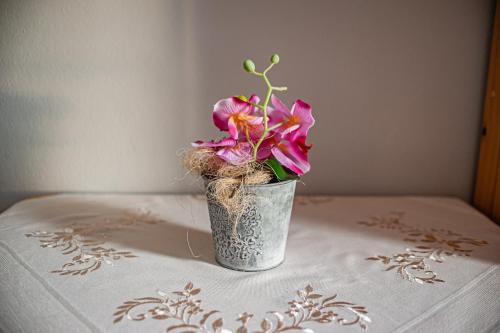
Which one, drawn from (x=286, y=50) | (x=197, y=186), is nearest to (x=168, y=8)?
(x=286, y=50)

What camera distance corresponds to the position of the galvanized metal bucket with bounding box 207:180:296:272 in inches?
23.3

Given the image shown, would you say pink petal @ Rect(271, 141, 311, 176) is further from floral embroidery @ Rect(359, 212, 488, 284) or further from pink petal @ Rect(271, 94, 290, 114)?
floral embroidery @ Rect(359, 212, 488, 284)

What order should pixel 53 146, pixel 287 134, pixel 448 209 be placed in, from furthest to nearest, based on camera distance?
pixel 53 146 < pixel 448 209 < pixel 287 134

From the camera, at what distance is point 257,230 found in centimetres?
61

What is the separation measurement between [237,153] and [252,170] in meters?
0.03

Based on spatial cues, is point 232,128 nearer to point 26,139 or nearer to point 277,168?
point 277,168

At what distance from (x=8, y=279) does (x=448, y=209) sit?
89 centimetres

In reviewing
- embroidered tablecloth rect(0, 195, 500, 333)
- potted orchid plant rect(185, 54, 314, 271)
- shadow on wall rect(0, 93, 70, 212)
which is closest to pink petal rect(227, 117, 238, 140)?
potted orchid plant rect(185, 54, 314, 271)

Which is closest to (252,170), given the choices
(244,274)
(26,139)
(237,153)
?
(237,153)

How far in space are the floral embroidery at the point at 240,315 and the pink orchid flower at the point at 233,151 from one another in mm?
202

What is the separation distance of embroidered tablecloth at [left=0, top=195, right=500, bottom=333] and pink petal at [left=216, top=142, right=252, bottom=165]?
0.60 feet

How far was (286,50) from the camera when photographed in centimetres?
96

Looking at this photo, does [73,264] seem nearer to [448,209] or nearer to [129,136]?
[129,136]

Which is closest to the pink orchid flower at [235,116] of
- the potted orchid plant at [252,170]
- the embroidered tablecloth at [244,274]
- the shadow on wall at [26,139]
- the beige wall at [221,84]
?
the potted orchid plant at [252,170]
